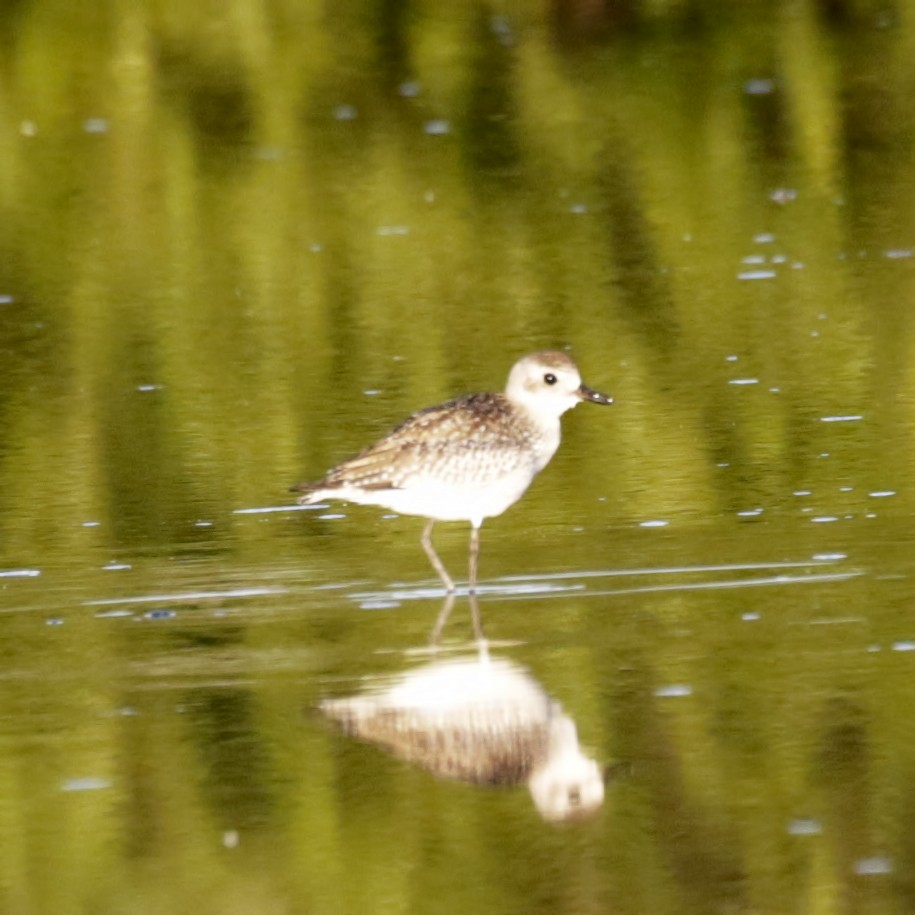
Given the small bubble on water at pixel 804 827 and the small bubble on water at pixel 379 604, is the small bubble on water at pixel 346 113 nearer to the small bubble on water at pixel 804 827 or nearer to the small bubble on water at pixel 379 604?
the small bubble on water at pixel 379 604

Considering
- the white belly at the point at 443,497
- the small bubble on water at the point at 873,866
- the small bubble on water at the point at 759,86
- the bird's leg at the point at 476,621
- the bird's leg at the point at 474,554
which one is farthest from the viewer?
the small bubble on water at the point at 759,86

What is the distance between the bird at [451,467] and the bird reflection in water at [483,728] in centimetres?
115

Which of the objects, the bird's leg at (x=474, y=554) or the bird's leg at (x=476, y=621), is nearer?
the bird's leg at (x=476, y=621)

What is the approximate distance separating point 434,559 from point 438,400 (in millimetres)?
2677

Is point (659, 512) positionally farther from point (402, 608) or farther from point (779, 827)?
point (779, 827)

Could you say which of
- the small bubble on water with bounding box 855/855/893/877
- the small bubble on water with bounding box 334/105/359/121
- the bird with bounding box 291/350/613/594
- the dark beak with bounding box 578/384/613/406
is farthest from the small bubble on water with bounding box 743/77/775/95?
the small bubble on water with bounding box 855/855/893/877

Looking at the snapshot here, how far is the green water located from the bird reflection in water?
71mm

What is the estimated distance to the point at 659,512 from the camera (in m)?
9.23

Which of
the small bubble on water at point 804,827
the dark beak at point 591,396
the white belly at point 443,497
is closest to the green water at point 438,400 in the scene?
the small bubble on water at point 804,827

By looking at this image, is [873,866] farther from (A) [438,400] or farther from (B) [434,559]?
(A) [438,400]

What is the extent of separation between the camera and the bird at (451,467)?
8703 mm

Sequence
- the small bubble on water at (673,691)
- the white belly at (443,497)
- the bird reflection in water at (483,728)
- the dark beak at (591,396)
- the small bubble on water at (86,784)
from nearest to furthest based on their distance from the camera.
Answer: the bird reflection in water at (483,728)
the small bubble on water at (86,784)
the small bubble on water at (673,691)
the white belly at (443,497)
the dark beak at (591,396)

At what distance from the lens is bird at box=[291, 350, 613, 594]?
28.6 feet

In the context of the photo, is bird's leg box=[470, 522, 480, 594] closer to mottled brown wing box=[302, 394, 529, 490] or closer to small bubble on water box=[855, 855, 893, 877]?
mottled brown wing box=[302, 394, 529, 490]
